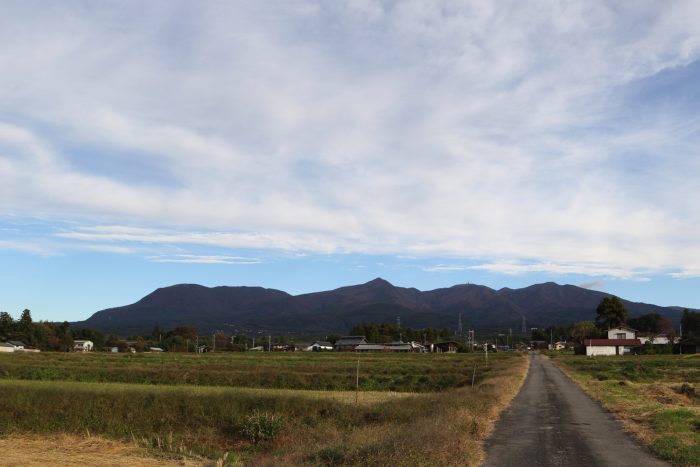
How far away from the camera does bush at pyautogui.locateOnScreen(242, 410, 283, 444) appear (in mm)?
26031

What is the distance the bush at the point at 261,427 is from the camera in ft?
85.4

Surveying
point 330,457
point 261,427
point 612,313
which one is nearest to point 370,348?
point 612,313

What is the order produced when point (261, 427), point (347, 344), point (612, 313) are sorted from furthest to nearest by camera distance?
1. point (347, 344)
2. point (612, 313)
3. point (261, 427)

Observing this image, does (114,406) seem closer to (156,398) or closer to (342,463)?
(156,398)

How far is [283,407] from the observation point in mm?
28859

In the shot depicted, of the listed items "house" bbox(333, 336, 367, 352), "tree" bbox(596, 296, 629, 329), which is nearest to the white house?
"tree" bbox(596, 296, 629, 329)

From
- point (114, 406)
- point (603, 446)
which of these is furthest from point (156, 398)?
point (603, 446)

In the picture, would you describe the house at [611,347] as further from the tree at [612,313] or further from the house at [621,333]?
the tree at [612,313]

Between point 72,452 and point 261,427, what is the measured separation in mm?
7848

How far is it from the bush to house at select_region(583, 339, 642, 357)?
109945 mm

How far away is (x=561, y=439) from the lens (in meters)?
17.7

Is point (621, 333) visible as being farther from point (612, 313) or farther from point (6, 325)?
point (6, 325)

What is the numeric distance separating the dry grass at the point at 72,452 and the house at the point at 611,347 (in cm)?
11550

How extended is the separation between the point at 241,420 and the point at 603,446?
16.8 m
